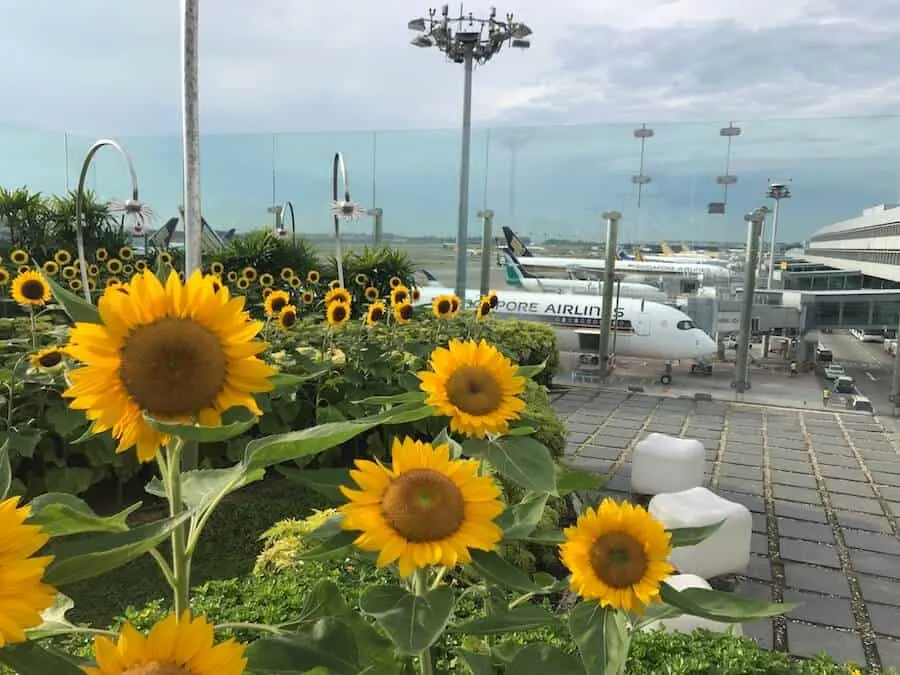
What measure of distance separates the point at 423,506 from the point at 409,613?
0.11 meters

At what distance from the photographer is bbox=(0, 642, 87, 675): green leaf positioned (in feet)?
1.75

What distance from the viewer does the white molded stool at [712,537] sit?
383cm

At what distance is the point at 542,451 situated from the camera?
856 millimetres

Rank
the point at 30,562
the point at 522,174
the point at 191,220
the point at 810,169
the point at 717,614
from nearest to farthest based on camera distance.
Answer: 1. the point at 30,562
2. the point at 717,614
3. the point at 191,220
4. the point at 810,169
5. the point at 522,174

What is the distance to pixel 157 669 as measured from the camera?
498 millimetres

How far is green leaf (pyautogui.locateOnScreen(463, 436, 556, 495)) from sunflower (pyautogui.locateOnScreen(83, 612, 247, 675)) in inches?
14.4

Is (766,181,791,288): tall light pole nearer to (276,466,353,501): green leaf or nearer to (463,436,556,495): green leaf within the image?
(463,436,556,495): green leaf

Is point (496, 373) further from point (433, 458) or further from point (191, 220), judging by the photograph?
point (191, 220)

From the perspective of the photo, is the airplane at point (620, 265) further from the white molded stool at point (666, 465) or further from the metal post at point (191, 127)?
the metal post at point (191, 127)

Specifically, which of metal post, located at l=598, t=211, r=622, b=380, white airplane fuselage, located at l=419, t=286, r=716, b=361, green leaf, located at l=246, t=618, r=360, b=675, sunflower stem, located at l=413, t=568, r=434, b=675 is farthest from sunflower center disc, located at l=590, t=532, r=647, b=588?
white airplane fuselage, located at l=419, t=286, r=716, b=361

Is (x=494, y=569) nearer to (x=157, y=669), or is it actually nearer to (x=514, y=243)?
(x=157, y=669)

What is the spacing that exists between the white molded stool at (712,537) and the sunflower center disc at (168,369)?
11.6 feet

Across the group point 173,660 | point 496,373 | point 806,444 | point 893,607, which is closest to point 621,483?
point 893,607

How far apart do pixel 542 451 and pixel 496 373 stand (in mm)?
168
